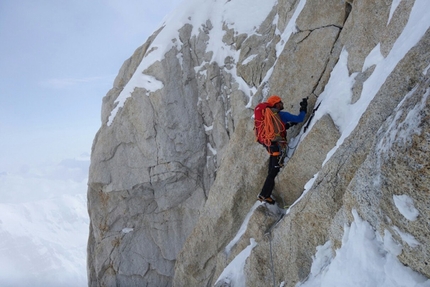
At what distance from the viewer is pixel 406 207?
11.1 feet

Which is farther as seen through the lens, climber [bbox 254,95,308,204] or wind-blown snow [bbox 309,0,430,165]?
climber [bbox 254,95,308,204]

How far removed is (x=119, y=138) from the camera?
17.8m

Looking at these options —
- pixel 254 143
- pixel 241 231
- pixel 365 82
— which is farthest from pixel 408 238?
pixel 241 231

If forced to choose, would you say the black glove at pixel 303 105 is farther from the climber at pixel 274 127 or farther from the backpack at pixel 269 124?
the backpack at pixel 269 124

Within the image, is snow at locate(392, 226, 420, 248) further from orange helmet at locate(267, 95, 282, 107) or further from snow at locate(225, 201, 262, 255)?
snow at locate(225, 201, 262, 255)

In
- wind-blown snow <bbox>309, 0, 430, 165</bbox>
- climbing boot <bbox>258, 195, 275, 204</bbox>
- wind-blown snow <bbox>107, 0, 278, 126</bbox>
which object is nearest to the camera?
wind-blown snow <bbox>309, 0, 430, 165</bbox>

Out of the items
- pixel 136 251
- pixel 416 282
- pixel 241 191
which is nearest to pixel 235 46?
pixel 241 191

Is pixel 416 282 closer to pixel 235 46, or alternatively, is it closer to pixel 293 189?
pixel 293 189

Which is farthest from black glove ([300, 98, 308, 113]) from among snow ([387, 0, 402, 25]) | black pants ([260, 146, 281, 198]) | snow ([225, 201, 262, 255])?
snow ([225, 201, 262, 255])

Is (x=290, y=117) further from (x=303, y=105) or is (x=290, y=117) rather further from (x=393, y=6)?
(x=393, y=6)

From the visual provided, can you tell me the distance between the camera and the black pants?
339 inches

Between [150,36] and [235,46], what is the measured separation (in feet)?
22.8

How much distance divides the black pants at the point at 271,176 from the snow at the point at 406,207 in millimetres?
4984

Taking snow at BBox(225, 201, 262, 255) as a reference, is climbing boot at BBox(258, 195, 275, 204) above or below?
above
